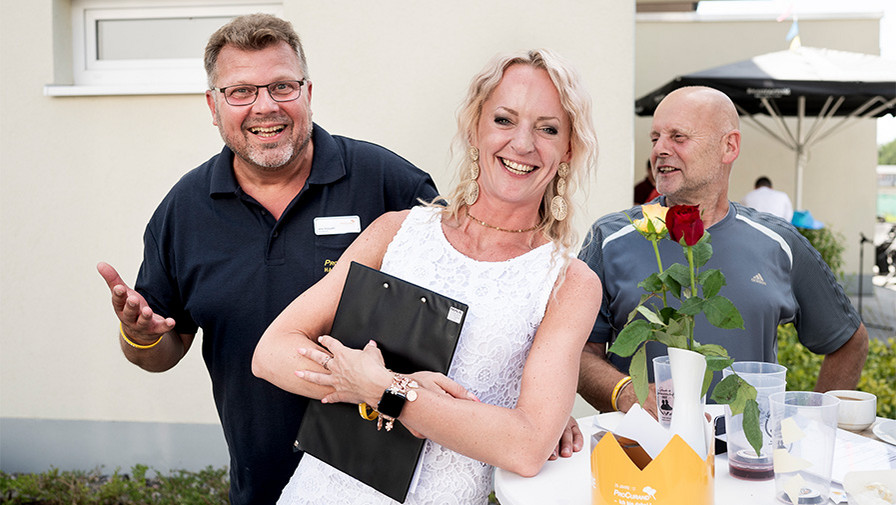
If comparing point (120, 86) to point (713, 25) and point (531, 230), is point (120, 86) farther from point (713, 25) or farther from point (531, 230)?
point (713, 25)

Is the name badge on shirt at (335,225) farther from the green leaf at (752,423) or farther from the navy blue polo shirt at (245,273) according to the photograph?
the green leaf at (752,423)

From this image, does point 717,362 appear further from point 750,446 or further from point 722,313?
point 750,446

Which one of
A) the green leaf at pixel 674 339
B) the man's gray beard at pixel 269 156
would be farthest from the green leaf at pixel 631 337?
the man's gray beard at pixel 269 156

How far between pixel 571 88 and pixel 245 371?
4.08 feet

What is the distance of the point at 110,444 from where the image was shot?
4141 millimetres

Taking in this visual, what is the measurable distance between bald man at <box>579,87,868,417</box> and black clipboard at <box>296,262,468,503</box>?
2.61 feet

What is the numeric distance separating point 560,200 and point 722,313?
625mm

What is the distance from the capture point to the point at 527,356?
5.42ft

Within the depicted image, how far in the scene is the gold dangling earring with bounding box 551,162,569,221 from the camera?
5.83ft

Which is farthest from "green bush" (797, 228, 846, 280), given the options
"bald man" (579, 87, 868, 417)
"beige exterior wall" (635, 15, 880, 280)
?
"bald man" (579, 87, 868, 417)

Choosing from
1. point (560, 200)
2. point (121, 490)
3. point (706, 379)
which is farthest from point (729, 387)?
point (121, 490)

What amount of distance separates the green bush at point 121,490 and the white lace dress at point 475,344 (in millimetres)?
2231

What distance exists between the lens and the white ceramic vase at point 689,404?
1273mm

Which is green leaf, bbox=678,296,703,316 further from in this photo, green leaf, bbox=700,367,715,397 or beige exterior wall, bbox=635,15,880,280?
beige exterior wall, bbox=635,15,880,280
